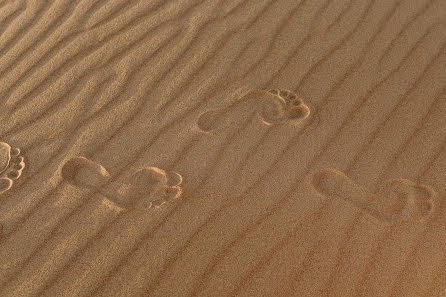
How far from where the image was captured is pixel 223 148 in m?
2.50

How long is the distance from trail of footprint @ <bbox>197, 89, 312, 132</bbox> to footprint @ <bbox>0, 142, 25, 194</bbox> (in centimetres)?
87

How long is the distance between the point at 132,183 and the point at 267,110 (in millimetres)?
799

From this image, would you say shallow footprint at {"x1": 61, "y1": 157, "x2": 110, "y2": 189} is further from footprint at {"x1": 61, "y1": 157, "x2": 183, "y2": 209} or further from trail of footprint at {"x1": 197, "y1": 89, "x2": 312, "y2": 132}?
trail of footprint at {"x1": 197, "y1": 89, "x2": 312, "y2": 132}

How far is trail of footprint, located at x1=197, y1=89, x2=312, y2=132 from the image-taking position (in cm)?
262

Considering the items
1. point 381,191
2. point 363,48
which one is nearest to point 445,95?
point 363,48

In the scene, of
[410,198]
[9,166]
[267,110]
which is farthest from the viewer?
[267,110]

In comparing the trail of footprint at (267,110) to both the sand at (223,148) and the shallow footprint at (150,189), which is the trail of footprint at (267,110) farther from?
the shallow footprint at (150,189)

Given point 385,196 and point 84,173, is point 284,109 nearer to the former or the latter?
point 385,196

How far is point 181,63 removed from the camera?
293 centimetres

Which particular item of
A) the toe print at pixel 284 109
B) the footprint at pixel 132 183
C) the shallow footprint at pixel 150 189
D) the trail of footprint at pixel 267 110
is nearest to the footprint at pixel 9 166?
the footprint at pixel 132 183

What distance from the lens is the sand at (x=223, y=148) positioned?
6.82 ft

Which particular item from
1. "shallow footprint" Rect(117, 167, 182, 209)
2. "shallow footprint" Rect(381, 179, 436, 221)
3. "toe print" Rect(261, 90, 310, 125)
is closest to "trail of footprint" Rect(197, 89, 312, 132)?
"toe print" Rect(261, 90, 310, 125)

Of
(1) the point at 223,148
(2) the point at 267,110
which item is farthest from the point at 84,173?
(2) the point at 267,110

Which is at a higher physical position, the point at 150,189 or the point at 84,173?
the point at 150,189
